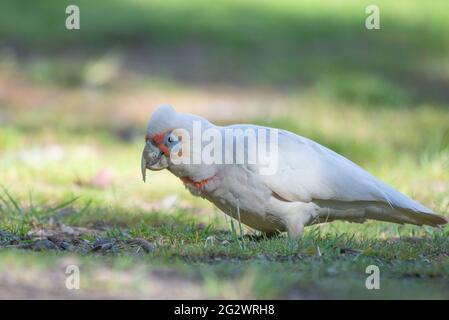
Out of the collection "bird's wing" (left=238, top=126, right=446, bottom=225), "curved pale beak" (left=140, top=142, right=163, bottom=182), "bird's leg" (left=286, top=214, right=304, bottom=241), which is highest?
"curved pale beak" (left=140, top=142, right=163, bottom=182)

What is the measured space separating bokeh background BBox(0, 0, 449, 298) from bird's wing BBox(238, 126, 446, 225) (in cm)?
22

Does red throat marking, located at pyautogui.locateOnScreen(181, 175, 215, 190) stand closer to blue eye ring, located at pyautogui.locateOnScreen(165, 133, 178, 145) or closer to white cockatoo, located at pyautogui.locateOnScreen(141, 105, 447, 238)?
white cockatoo, located at pyautogui.locateOnScreen(141, 105, 447, 238)

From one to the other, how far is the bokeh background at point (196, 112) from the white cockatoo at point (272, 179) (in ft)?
0.58

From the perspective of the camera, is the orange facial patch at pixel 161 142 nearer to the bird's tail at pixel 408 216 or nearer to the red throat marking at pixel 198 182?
the red throat marking at pixel 198 182

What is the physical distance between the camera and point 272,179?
4621 mm

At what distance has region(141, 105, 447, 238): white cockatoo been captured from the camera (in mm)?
4586

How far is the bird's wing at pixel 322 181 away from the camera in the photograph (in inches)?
184

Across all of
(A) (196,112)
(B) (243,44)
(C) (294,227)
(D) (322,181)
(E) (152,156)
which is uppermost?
(B) (243,44)

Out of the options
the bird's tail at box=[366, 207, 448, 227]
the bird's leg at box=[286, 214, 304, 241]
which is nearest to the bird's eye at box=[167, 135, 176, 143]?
the bird's leg at box=[286, 214, 304, 241]

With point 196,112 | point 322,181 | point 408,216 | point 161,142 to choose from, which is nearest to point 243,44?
point 196,112

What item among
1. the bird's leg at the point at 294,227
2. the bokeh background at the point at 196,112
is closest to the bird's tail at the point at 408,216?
the bokeh background at the point at 196,112

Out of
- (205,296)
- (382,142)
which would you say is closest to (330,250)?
(205,296)

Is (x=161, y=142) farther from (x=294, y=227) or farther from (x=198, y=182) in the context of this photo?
(x=294, y=227)

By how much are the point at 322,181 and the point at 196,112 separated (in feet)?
17.8
